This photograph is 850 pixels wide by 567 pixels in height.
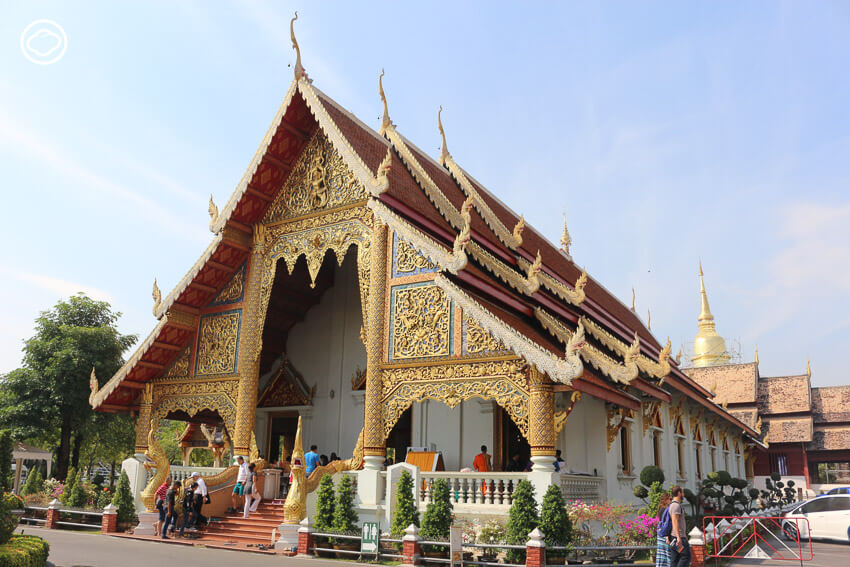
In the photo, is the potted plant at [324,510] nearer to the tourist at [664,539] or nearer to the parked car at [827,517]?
the tourist at [664,539]

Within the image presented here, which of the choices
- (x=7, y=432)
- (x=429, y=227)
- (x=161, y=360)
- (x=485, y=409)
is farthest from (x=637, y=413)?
(x=7, y=432)

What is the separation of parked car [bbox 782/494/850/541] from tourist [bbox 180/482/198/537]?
36.4 feet

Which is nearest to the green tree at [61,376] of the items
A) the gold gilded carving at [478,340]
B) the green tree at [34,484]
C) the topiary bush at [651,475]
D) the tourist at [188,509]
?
the green tree at [34,484]

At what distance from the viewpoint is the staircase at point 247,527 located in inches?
438

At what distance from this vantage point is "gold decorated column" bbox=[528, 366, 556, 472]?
9.59 m

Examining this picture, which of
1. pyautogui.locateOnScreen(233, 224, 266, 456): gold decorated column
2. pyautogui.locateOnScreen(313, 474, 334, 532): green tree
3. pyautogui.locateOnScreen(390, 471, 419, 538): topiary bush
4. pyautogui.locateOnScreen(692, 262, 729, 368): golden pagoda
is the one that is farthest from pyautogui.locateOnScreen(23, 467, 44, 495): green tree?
pyautogui.locateOnScreen(692, 262, 729, 368): golden pagoda

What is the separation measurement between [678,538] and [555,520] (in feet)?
7.24

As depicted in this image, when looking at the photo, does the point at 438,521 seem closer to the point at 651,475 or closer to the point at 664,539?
the point at 664,539

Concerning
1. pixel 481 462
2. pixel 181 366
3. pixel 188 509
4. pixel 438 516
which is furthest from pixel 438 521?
pixel 181 366

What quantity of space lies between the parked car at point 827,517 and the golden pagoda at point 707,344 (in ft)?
91.0

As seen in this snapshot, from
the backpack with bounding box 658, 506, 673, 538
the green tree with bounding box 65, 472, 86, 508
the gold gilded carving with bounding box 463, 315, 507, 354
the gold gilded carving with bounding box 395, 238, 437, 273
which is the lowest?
the green tree with bounding box 65, 472, 86, 508

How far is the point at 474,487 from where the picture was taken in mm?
10680

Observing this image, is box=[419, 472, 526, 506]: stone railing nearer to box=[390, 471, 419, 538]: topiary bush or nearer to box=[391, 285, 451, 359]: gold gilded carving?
box=[390, 471, 419, 538]: topiary bush

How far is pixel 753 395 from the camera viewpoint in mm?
32844
